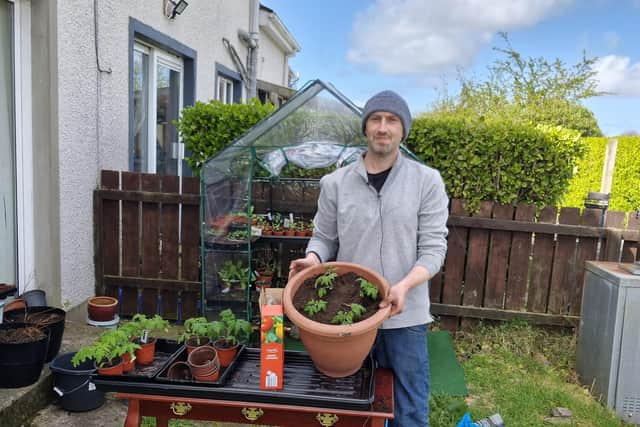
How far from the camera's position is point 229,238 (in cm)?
403

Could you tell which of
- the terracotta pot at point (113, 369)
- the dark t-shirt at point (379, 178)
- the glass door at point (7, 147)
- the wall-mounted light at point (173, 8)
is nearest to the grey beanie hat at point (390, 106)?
the dark t-shirt at point (379, 178)

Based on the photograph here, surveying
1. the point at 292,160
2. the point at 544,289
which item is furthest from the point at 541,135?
the point at 292,160

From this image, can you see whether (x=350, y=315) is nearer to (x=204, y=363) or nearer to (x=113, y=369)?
(x=204, y=363)

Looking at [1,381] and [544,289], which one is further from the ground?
[544,289]

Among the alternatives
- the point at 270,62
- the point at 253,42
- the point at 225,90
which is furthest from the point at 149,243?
the point at 270,62

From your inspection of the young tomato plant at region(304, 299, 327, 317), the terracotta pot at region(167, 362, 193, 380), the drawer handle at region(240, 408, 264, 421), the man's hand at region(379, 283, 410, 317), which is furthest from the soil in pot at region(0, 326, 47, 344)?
the man's hand at region(379, 283, 410, 317)

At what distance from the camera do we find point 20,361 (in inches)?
105

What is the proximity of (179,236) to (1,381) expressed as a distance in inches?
76.0

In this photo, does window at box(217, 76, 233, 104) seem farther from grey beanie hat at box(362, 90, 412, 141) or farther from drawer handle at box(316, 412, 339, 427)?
drawer handle at box(316, 412, 339, 427)

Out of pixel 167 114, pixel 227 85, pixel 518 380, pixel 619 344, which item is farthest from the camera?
pixel 227 85

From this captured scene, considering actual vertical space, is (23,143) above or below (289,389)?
above

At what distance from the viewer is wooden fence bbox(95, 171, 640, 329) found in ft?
13.9

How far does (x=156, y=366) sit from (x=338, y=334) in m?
0.87

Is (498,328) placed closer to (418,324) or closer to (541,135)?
(541,135)
